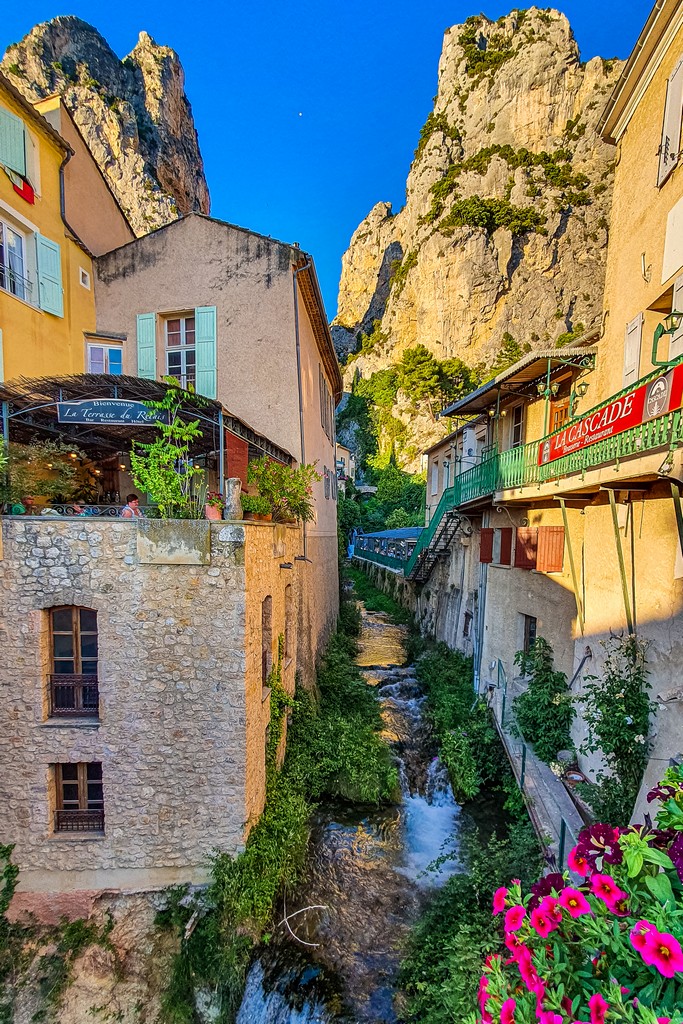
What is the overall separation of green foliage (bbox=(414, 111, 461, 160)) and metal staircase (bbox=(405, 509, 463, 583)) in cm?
4599

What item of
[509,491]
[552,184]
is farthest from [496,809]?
[552,184]

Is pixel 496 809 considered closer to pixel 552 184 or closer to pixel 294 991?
pixel 294 991

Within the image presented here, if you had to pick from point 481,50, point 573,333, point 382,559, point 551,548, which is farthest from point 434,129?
point 551,548

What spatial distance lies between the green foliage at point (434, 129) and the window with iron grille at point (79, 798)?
55.7 meters

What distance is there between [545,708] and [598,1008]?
692 cm

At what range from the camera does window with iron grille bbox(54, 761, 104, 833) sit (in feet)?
19.6

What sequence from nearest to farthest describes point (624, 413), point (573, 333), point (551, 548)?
point (624, 413) < point (551, 548) < point (573, 333)

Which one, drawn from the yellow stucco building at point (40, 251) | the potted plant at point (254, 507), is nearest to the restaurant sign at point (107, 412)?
the potted plant at point (254, 507)

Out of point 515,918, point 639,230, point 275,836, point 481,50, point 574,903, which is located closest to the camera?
point 574,903

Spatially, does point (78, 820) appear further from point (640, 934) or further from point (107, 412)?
point (640, 934)

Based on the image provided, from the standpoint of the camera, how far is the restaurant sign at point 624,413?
169 inches

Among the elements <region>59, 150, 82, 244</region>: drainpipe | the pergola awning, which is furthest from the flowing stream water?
<region>59, 150, 82, 244</region>: drainpipe

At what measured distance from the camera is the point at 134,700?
5.83 meters

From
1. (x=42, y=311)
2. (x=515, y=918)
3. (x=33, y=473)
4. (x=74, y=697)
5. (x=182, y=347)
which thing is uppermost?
(x=42, y=311)
